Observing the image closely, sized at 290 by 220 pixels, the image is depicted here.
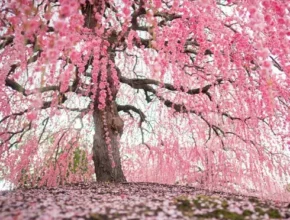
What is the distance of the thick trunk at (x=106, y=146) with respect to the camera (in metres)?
9.15

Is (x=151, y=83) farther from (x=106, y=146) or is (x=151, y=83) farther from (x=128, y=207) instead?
(x=128, y=207)

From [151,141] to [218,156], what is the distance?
6.08 ft

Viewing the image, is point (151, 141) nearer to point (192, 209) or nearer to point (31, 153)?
point (31, 153)

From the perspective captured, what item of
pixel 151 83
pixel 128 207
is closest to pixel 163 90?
pixel 151 83

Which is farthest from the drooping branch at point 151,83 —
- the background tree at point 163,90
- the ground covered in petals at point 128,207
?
the ground covered in petals at point 128,207

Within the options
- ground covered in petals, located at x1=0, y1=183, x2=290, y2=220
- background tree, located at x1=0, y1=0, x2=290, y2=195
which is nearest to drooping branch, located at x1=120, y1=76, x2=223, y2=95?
background tree, located at x1=0, y1=0, x2=290, y2=195

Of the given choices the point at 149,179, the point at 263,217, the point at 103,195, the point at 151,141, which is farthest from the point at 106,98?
the point at 263,217

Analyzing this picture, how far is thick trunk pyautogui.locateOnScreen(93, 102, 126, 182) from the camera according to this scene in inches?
360

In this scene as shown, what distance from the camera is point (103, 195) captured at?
6.66 metres

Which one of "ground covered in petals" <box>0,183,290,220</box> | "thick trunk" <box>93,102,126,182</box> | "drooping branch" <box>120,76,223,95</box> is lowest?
"ground covered in petals" <box>0,183,290,220</box>

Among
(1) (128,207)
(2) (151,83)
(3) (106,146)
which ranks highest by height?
(2) (151,83)

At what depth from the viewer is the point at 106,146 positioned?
916 centimetres

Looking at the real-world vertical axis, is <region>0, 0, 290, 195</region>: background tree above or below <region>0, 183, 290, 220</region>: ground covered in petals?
above

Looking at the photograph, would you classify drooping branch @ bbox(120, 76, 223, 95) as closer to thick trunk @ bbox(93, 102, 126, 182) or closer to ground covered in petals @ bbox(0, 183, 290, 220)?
thick trunk @ bbox(93, 102, 126, 182)
